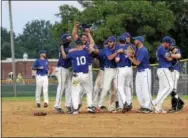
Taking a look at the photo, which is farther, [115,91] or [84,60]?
[115,91]

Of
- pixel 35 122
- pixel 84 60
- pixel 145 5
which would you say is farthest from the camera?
pixel 145 5

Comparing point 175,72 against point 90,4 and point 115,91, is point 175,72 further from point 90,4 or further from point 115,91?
point 90,4

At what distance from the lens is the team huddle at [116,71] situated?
15.0m

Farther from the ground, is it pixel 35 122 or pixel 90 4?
pixel 90 4

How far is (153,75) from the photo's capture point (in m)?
30.6

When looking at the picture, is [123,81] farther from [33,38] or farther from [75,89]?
[33,38]

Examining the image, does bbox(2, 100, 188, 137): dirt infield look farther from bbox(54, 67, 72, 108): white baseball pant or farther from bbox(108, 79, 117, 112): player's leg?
bbox(54, 67, 72, 108): white baseball pant

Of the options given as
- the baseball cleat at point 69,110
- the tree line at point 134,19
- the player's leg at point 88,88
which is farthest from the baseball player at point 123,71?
the tree line at point 134,19

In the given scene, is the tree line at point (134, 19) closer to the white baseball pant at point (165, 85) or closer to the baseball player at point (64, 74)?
the baseball player at point (64, 74)

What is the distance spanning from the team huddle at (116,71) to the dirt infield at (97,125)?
0.81m

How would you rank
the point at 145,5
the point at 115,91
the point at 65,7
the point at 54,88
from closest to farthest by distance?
the point at 115,91
the point at 54,88
the point at 145,5
the point at 65,7

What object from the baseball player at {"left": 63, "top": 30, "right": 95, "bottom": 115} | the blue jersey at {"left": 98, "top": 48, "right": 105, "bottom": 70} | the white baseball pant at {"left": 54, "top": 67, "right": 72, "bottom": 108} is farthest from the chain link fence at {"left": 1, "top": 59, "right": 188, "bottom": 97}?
the baseball player at {"left": 63, "top": 30, "right": 95, "bottom": 115}

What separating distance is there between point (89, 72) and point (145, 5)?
114ft

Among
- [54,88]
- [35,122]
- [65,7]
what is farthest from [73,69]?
[65,7]
